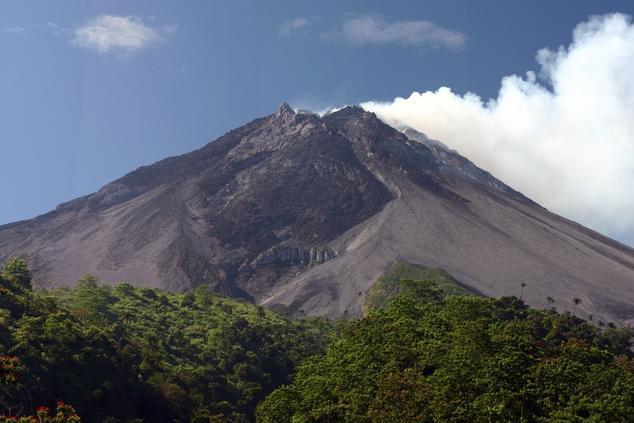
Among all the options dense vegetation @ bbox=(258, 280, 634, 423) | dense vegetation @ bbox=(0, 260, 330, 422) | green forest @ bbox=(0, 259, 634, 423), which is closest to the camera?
dense vegetation @ bbox=(258, 280, 634, 423)

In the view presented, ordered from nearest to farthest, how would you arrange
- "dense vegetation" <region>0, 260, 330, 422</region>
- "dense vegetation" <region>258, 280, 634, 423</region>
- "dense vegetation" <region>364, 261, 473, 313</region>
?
"dense vegetation" <region>258, 280, 634, 423</region> → "dense vegetation" <region>0, 260, 330, 422</region> → "dense vegetation" <region>364, 261, 473, 313</region>

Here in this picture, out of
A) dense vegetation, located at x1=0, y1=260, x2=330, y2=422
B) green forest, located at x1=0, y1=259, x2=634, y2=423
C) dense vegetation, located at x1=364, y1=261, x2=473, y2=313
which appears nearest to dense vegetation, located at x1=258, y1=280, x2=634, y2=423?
green forest, located at x1=0, y1=259, x2=634, y2=423

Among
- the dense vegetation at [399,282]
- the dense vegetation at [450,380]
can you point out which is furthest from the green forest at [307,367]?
the dense vegetation at [399,282]

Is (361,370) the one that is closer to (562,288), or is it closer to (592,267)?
(562,288)


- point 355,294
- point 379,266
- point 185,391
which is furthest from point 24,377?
point 379,266

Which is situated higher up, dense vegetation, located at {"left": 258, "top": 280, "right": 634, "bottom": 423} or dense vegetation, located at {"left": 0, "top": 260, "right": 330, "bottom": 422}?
dense vegetation, located at {"left": 258, "top": 280, "right": 634, "bottom": 423}

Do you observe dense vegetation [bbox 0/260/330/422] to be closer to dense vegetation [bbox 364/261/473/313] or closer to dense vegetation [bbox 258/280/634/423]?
dense vegetation [bbox 258/280/634/423]

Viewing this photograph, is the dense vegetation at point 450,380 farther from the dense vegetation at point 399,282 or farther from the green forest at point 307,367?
the dense vegetation at point 399,282

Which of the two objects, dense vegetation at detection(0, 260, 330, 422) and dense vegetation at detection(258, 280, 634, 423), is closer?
dense vegetation at detection(258, 280, 634, 423)
